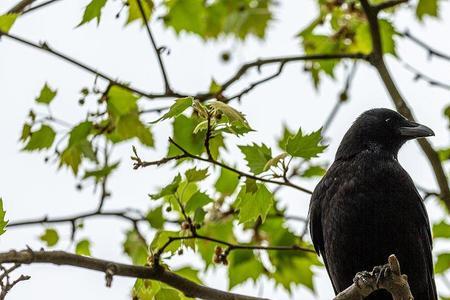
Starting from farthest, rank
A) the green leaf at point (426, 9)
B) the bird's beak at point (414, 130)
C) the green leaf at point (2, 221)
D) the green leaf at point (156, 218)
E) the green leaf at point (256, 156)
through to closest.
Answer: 1. the green leaf at point (426, 9)
2. the bird's beak at point (414, 130)
3. the green leaf at point (156, 218)
4. the green leaf at point (256, 156)
5. the green leaf at point (2, 221)

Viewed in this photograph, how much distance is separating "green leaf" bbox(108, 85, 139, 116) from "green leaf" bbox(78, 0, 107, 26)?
830 mm

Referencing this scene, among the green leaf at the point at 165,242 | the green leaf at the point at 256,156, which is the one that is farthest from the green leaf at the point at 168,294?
the green leaf at the point at 256,156

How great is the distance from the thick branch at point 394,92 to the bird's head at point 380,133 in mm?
128

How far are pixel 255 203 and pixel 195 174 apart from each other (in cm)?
35

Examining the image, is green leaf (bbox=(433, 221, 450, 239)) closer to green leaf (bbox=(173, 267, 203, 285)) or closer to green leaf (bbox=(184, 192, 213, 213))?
green leaf (bbox=(173, 267, 203, 285))

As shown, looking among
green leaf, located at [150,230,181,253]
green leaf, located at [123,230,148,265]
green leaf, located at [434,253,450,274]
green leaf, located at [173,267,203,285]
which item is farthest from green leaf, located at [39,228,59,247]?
green leaf, located at [434,253,450,274]

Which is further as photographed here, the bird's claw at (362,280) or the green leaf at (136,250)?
the green leaf at (136,250)

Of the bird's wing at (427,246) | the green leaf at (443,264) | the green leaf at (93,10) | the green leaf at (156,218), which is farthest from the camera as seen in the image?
A: the green leaf at (443,264)

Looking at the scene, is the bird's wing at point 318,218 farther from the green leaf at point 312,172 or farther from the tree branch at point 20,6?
the tree branch at point 20,6

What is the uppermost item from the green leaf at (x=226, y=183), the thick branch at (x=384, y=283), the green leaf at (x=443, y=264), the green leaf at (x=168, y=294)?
the green leaf at (x=226, y=183)

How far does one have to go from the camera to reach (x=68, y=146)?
Answer: 19.0 feet

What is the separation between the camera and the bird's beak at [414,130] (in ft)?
20.5

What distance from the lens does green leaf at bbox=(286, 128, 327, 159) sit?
4.94 meters

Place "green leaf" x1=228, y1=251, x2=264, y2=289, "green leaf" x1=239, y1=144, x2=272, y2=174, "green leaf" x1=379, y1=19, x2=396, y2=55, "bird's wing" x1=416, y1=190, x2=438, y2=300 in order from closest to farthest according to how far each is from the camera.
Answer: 1. "green leaf" x1=239, y1=144, x2=272, y2=174
2. "bird's wing" x1=416, y1=190, x2=438, y2=300
3. "green leaf" x1=228, y1=251, x2=264, y2=289
4. "green leaf" x1=379, y1=19, x2=396, y2=55
